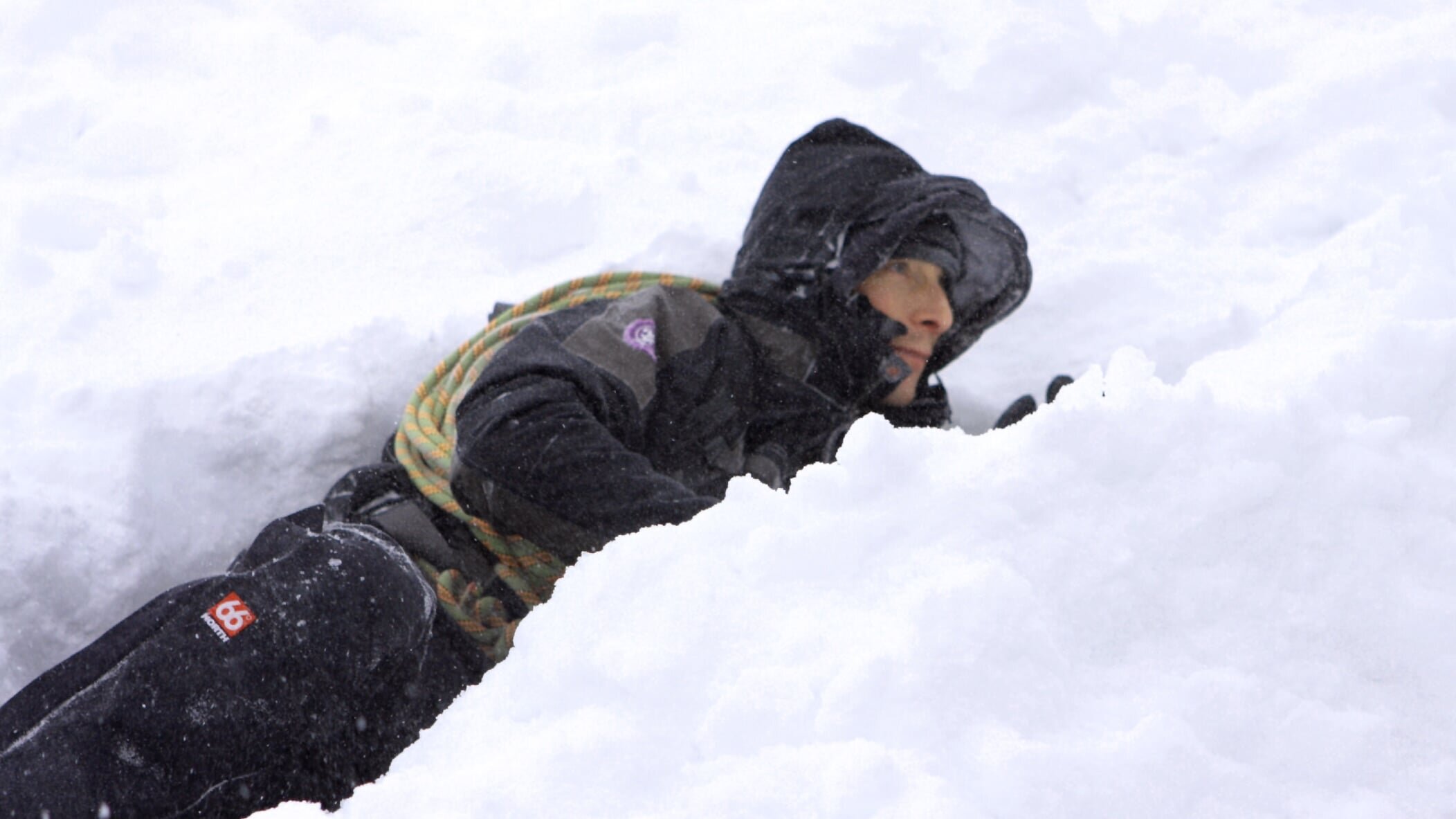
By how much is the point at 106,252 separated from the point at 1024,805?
2793 mm

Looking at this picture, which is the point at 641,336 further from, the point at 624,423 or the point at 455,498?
the point at 455,498

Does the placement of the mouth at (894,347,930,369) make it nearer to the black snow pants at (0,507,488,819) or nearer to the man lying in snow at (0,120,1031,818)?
the man lying in snow at (0,120,1031,818)

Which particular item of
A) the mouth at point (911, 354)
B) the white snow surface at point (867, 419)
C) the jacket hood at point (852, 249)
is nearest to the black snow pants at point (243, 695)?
the white snow surface at point (867, 419)

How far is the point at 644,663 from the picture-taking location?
3.76 ft

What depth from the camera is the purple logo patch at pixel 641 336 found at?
8.21 feet

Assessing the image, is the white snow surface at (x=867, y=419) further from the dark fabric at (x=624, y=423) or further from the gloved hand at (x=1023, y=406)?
the dark fabric at (x=624, y=423)

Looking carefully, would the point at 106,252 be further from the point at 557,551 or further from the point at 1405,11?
the point at 1405,11

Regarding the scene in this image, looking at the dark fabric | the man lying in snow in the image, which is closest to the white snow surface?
the man lying in snow

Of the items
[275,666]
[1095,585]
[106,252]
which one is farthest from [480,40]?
[1095,585]

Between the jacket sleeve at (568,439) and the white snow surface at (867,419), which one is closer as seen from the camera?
the white snow surface at (867,419)

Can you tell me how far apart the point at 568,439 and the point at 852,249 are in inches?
37.2

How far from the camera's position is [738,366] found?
2725mm

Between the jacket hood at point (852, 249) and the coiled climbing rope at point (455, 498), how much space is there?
0.28m

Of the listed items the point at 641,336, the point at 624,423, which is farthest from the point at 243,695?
the point at 641,336
